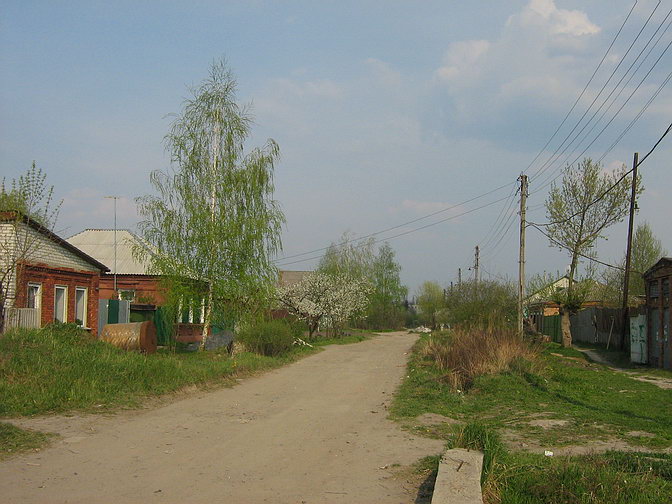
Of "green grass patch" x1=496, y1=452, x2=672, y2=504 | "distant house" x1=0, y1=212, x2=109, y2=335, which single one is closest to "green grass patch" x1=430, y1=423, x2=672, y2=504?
"green grass patch" x1=496, y1=452, x2=672, y2=504

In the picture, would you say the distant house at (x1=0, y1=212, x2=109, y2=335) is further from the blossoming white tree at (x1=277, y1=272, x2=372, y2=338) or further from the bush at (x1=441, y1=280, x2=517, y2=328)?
the bush at (x1=441, y1=280, x2=517, y2=328)

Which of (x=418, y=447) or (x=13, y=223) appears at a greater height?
(x=13, y=223)

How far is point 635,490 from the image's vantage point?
6.28 m

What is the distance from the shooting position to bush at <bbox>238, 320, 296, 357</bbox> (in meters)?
22.6

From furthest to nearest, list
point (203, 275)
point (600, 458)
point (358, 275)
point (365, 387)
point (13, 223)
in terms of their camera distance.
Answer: point (358, 275) < point (203, 275) < point (13, 223) < point (365, 387) < point (600, 458)

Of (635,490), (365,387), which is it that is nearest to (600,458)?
(635,490)

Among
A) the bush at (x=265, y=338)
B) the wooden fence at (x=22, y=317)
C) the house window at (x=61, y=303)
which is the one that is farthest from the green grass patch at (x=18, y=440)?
the house window at (x=61, y=303)

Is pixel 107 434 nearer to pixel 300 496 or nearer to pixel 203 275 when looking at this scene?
pixel 300 496

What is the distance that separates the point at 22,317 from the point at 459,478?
17.4 m

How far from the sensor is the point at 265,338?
74.8ft

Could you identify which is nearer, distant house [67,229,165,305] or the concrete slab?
the concrete slab

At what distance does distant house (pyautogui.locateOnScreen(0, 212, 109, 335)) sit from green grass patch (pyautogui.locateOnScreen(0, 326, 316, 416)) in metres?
4.21

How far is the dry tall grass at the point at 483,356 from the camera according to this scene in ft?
52.4

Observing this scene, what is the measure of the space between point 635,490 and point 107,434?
23.7 ft
